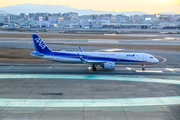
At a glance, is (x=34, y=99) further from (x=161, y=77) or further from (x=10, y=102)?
(x=161, y=77)

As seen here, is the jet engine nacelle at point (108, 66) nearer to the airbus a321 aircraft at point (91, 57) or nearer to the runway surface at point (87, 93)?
the airbus a321 aircraft at point (91, 57)

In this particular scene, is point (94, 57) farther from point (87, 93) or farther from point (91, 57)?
point (87, 93)

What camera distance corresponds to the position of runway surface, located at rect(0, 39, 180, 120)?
62.1 feet

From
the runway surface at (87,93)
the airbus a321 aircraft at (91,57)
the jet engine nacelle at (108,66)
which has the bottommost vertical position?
the runway surface at (87,93)

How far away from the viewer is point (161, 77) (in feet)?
109

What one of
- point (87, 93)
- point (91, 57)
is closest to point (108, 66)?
point (91, 57)

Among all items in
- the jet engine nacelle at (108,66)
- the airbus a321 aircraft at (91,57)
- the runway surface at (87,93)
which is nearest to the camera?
the runway surface at (87,93)

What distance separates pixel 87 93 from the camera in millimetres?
24953

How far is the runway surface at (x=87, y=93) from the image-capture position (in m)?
18.9

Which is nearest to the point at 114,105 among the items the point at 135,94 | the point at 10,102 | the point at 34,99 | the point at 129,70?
the point at 135,94

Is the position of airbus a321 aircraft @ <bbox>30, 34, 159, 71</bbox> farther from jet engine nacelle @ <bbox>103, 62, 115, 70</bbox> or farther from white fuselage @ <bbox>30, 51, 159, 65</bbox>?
jet engine nacelle @ <bbox>103, 62, 115, 70</bbox>

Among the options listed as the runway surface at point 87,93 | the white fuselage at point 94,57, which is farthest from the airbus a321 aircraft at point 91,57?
the runway surface at point 87,93

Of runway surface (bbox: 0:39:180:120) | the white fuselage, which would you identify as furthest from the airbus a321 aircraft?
runway surface (bbox: 0:39:180:120)

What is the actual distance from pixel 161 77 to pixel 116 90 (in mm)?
11332
